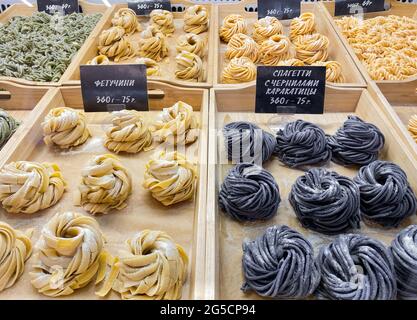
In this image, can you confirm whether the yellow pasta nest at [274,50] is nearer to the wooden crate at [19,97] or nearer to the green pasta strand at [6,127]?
the wooden crate at [19,97]

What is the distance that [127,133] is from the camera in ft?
5.67

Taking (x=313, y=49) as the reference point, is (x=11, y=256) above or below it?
→ below

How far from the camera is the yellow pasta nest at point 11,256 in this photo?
4.02 ft

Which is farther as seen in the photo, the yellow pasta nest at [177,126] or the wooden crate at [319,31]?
the wooden crate at [319,31]

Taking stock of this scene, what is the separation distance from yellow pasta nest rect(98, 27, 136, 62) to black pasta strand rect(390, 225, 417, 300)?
1.92 m

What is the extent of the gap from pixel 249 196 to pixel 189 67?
1.04m

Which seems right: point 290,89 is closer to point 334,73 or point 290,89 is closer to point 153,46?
point 334,73

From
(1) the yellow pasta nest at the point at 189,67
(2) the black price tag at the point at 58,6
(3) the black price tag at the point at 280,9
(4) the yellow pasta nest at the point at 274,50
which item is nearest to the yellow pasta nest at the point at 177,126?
Answer: (1) the yellow pasta nest at the point at 189,67

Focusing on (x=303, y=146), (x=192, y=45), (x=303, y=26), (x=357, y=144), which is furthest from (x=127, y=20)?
(x=357, y=144)

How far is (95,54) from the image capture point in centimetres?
250

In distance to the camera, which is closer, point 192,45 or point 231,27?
point 192,45

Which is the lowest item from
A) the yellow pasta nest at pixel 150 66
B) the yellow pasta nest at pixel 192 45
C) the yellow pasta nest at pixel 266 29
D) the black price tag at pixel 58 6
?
the yellow pasta nest at pixel 150 66

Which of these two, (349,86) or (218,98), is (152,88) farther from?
(349,86)

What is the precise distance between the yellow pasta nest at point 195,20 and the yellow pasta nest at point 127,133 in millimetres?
1240
